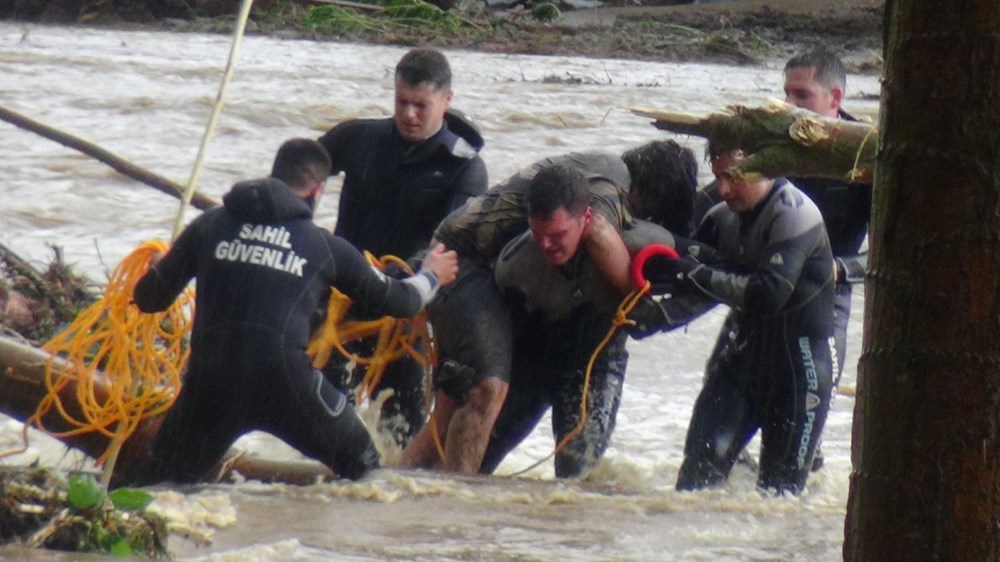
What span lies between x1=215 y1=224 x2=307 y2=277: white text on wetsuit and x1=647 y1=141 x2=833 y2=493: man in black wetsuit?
143cm

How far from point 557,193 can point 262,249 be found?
1089 millimetres

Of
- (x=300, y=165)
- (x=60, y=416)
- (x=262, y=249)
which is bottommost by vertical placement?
(x=60, y=416)

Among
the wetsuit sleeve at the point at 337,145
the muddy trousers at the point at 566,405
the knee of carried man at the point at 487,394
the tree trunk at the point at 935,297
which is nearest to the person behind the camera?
the tree trunk at the point at 935,297

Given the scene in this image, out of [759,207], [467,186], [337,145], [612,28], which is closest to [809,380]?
[759,207]

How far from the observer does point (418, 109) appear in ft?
21.8

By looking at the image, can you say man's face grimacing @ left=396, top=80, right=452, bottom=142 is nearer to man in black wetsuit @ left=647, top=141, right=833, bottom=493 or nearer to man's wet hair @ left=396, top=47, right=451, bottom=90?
man's wet hair @ left=396, top=47, right=451, bottom=90

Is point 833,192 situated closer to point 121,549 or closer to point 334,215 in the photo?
point 121,549

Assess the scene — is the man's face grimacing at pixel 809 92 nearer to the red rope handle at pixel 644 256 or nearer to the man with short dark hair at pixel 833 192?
the man with short dark hair at pixel 833 192

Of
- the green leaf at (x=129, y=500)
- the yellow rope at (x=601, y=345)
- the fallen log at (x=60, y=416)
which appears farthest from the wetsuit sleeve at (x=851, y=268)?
the green leaf at (x=129, y=500)

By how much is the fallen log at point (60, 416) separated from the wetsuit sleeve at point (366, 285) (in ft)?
2.39

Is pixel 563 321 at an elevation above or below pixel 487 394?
above

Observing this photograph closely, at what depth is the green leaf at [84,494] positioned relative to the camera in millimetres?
4324

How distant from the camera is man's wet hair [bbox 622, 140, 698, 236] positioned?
6.18m

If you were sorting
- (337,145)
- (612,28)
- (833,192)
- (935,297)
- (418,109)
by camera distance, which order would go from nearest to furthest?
(935,297) → (833,192) → (418,109) → (337,145) → (612,28)
